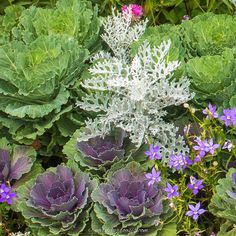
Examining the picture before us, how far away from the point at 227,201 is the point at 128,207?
0.37m

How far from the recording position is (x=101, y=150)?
2299 millimetres

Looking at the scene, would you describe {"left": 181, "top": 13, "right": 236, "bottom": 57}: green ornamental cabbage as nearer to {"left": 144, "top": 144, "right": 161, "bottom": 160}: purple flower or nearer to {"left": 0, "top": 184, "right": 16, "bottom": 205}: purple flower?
{"left": 144, "top": 144, "right": 161, "bottom": 160}: purple flower

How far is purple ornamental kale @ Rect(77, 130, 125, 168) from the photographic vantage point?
2.27 meters

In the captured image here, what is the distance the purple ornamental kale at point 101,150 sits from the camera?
2.27m

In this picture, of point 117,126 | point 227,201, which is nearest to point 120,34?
point 117,126

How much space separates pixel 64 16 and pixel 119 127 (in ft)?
2.25

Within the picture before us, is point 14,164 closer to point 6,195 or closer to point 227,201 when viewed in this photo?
point 6,195

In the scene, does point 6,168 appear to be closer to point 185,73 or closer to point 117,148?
point 117,148

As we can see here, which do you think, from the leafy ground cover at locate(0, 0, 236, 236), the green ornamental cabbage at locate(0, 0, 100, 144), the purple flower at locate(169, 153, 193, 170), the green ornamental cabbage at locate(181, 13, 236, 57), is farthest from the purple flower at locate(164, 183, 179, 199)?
the green ornamental cabbage at locate(181, 13, 236, 57)

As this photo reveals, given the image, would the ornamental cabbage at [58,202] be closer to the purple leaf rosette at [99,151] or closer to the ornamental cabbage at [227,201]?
the purple leaf rosette at [99,151]

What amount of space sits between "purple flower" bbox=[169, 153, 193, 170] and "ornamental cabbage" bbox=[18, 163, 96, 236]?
0.33m

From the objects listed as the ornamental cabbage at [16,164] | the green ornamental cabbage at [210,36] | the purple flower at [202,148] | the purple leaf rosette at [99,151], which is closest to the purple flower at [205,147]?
the purple flower at [202,148]

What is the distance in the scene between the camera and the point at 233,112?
210 cm

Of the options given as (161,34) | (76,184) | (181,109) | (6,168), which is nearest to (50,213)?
(76,184)
